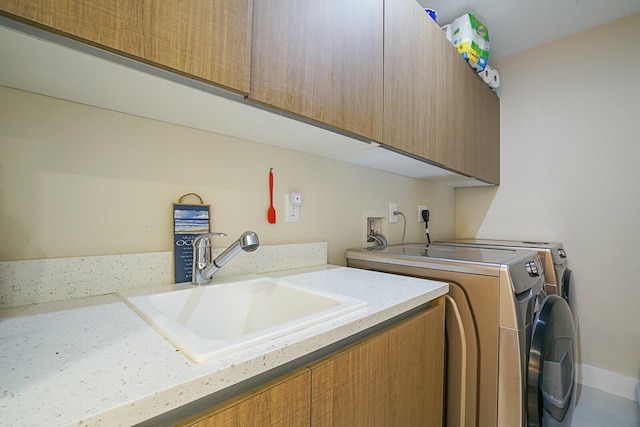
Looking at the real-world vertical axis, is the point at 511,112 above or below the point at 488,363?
above

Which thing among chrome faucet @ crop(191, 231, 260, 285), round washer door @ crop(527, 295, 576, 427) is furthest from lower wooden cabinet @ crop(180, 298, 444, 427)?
chrome faucet @ crop(191, 231, 260, 285)

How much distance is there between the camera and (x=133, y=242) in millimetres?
826

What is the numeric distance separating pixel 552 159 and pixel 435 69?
4.28 ft

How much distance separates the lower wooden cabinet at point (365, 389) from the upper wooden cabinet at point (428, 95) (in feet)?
2.25

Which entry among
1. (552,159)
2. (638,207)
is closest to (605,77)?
(552,159)

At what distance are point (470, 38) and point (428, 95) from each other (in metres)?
0.64

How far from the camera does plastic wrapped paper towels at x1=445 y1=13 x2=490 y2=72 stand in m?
1.57

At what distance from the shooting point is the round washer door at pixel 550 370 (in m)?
0.97

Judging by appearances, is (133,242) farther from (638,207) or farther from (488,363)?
(638,207)

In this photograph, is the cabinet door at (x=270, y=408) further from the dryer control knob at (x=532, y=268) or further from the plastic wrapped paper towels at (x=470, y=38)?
the plastic wrapped paper towels at (x=470, y=38)

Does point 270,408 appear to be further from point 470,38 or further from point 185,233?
point 470,38

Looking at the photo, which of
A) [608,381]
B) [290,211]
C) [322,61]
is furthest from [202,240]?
[608,381]

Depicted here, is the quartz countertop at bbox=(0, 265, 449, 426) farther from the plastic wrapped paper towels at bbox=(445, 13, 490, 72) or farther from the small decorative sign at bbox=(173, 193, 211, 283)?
the plastic wrapped paper towels at bbox=(445, 13, 490, 72)

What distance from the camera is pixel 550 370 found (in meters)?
1.01
